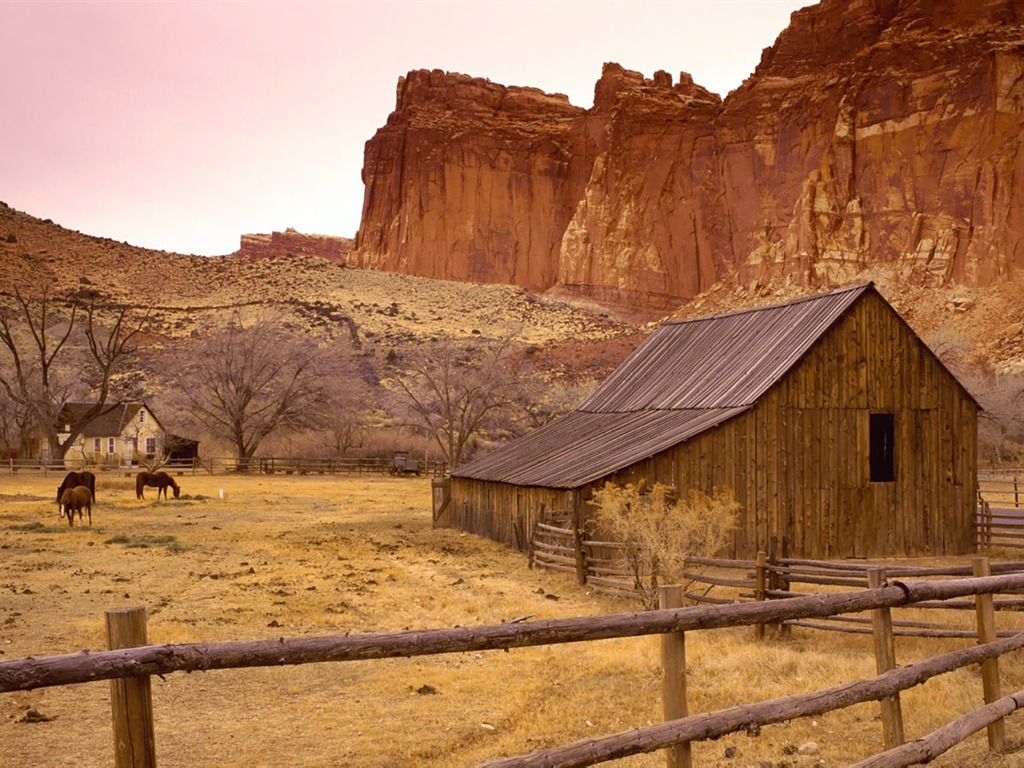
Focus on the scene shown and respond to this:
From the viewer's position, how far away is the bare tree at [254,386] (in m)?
54.4

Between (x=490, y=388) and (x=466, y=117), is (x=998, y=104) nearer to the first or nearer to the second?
(x=490, y=388)

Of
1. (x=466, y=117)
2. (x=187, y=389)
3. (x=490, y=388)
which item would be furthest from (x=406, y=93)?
(x=490, y=388)

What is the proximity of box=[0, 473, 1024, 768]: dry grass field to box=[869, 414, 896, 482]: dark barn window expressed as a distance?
7.87 meters

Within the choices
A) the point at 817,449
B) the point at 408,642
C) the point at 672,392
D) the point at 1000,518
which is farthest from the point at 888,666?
the point at 1000,518

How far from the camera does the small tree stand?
52.2 ft

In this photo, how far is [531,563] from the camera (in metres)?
19.7

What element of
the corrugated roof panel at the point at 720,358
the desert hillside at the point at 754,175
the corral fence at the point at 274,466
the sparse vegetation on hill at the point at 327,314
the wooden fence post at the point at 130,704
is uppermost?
the desert hillside at the point at 754,175

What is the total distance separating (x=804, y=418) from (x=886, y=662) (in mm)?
14909

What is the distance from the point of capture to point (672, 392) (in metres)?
25.1

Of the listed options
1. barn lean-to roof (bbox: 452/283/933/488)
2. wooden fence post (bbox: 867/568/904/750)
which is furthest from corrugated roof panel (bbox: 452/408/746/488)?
wooden fence post (bbox: 867/568/904/750)

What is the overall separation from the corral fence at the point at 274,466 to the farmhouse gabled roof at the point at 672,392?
24.3 meters

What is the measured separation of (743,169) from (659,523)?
10297cm

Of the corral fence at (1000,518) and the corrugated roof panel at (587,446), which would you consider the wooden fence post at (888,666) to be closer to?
the corrugated roof panel at (587,446)

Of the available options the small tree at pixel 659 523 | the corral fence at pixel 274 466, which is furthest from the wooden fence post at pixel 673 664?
the corral fence at pixel 274 466
